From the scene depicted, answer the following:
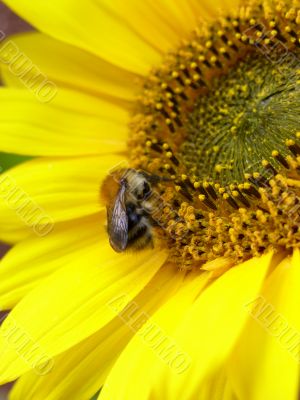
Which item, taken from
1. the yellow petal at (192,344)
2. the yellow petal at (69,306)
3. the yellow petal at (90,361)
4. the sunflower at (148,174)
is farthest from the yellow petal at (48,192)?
the yellow petal at (192,344)

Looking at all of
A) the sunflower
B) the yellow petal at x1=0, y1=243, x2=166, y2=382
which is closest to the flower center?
the sunflower

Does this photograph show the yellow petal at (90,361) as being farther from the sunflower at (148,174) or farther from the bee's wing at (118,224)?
the bee's wing at (118,224)

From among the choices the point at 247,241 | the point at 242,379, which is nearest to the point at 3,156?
the point at 247,241

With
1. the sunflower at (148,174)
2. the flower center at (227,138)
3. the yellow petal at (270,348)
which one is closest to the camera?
the yellow petal at (270,348)

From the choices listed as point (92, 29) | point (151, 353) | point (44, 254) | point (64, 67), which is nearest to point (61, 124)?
point (64, 67)

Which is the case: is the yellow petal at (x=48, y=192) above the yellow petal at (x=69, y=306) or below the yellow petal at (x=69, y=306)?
above

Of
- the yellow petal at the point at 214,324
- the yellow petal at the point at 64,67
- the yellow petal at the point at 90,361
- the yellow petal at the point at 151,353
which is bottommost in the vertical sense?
the yellow petal at the point at 214,324

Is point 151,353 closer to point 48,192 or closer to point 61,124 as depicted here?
point 48,192
